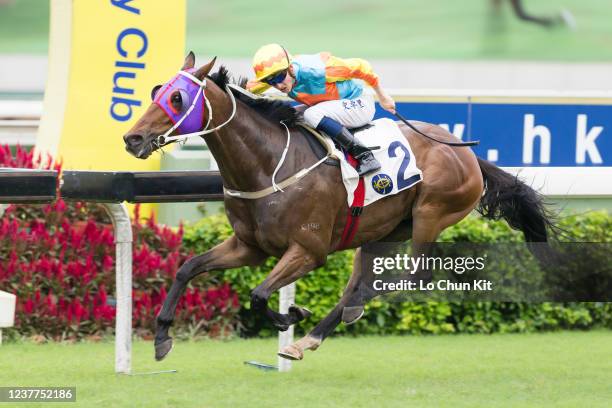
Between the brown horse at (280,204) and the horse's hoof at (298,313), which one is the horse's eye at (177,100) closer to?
the brown horse at (280,204)

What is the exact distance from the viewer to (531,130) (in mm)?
7957

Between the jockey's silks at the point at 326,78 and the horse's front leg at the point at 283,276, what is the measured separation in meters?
0.78

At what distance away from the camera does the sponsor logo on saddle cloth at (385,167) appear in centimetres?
560

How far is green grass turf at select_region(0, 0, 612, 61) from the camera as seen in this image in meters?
17.1

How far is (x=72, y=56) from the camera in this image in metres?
7.70

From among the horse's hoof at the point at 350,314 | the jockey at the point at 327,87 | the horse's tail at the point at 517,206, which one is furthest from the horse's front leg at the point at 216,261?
the horse's tail at the point at 517,206

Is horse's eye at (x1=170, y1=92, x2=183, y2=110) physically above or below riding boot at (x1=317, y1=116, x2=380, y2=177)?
above

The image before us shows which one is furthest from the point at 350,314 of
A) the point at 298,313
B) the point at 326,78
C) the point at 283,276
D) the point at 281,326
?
the point at 326,78

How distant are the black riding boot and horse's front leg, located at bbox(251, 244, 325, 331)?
19.0 inches

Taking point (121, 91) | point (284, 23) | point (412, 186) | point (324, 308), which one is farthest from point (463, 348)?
point (284, 23)

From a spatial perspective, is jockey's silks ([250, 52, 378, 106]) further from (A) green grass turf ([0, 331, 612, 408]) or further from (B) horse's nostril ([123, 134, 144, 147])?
(A) green grass turf ([0, 331, 612, 408])

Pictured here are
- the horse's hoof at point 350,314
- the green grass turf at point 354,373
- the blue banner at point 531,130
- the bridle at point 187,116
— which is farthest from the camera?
the blue banner at point 531,130

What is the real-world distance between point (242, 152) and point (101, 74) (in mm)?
2634

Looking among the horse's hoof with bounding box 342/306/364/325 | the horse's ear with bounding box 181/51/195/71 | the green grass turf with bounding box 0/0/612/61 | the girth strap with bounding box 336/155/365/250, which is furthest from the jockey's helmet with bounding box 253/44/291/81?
the green grass turf with bounding box 0/0/612/61
